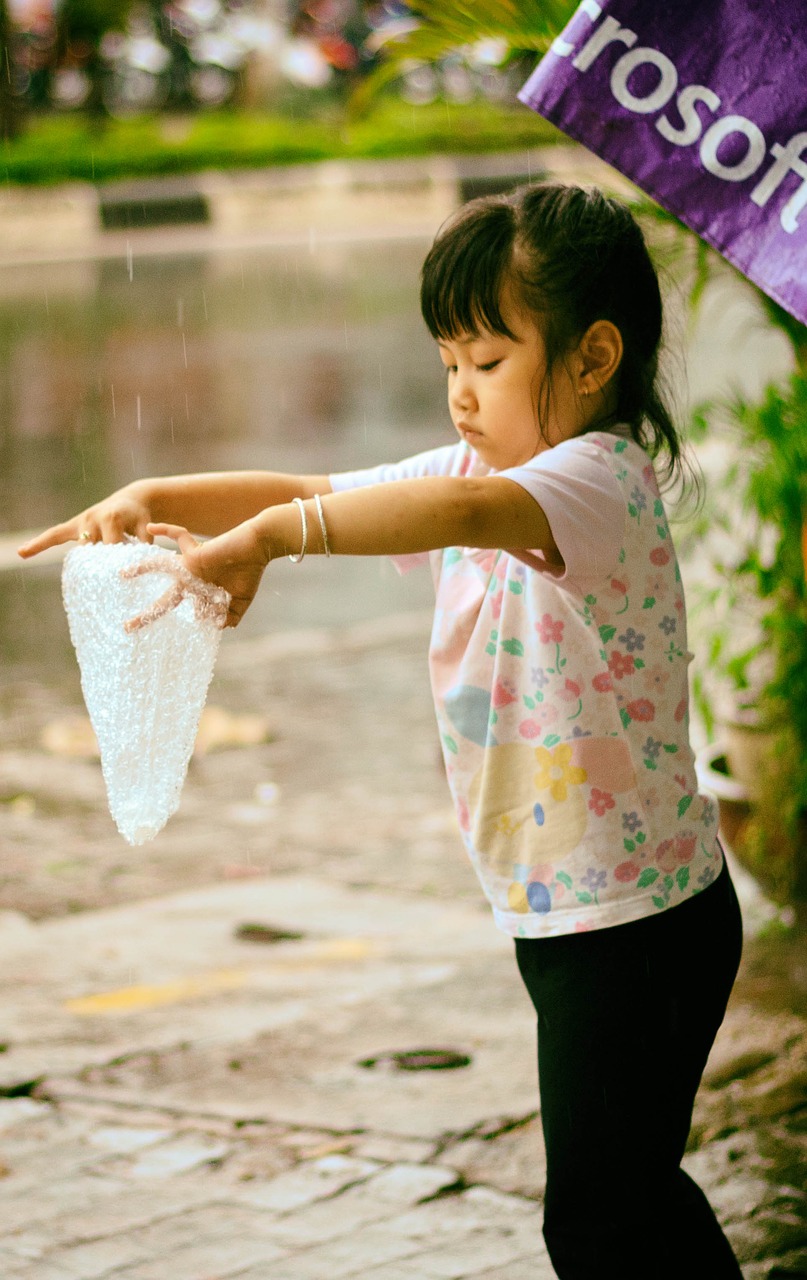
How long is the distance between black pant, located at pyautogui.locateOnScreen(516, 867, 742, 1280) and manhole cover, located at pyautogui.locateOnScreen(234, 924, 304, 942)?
170cm

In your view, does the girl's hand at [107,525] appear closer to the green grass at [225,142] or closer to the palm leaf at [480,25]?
the palm leaf at [480,25]

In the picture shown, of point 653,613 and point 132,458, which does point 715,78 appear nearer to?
point 653,613

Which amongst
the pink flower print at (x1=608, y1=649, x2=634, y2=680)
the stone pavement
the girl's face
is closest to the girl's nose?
the girl's face

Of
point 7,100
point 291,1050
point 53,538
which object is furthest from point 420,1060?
point 7,100

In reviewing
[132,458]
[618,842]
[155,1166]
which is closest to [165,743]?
[618,842]

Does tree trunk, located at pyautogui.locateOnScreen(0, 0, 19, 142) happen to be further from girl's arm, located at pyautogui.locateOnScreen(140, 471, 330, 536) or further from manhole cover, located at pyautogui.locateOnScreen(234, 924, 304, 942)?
girl's arm, located at pyautogui.locateOnScreen(140, 471, 330, 536)

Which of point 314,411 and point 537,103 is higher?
point 537,103

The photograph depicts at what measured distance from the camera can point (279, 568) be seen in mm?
6914

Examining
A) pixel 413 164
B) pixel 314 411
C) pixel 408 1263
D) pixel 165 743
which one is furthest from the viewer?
pixel 413 164

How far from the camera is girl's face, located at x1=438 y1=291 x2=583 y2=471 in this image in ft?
5.92

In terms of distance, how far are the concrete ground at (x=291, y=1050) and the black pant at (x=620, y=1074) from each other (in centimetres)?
54

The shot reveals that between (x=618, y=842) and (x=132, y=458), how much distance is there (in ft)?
24.2

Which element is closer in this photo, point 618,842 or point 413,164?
point 618,842

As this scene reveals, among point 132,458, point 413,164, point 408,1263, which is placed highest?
point 408,1263
